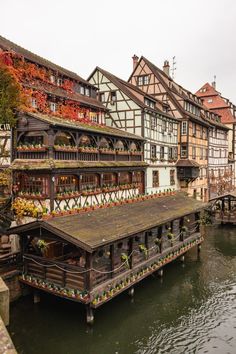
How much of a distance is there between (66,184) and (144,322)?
8.13 meters

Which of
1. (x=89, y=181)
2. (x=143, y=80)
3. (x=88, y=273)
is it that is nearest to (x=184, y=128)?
(x=143, y=80)

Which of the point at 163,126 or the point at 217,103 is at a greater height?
the point at 217,103

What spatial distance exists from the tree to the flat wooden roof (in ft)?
20.6

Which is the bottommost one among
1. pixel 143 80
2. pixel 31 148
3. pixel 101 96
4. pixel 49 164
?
pixel 49 164

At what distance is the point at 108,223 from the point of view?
16.0 meters

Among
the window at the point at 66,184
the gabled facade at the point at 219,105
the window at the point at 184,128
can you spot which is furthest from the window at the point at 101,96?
the gabled facade at the point at 219,105

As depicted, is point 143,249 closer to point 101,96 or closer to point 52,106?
point 52,106

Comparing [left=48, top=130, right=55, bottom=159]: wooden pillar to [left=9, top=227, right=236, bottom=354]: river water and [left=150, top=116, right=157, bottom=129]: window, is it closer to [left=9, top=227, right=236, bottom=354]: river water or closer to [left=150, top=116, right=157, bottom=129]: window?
[left=9, top=227, right=236, bottom=354]: river water

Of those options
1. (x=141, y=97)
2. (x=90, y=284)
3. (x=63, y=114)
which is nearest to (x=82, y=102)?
(x=63, y=114)

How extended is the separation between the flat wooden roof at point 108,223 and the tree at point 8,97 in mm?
6271

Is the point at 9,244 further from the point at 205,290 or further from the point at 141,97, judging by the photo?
the point at 141,97

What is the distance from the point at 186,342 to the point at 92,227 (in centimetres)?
636

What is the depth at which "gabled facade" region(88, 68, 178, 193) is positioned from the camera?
27.5 m

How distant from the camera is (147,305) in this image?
15766 millimetres
